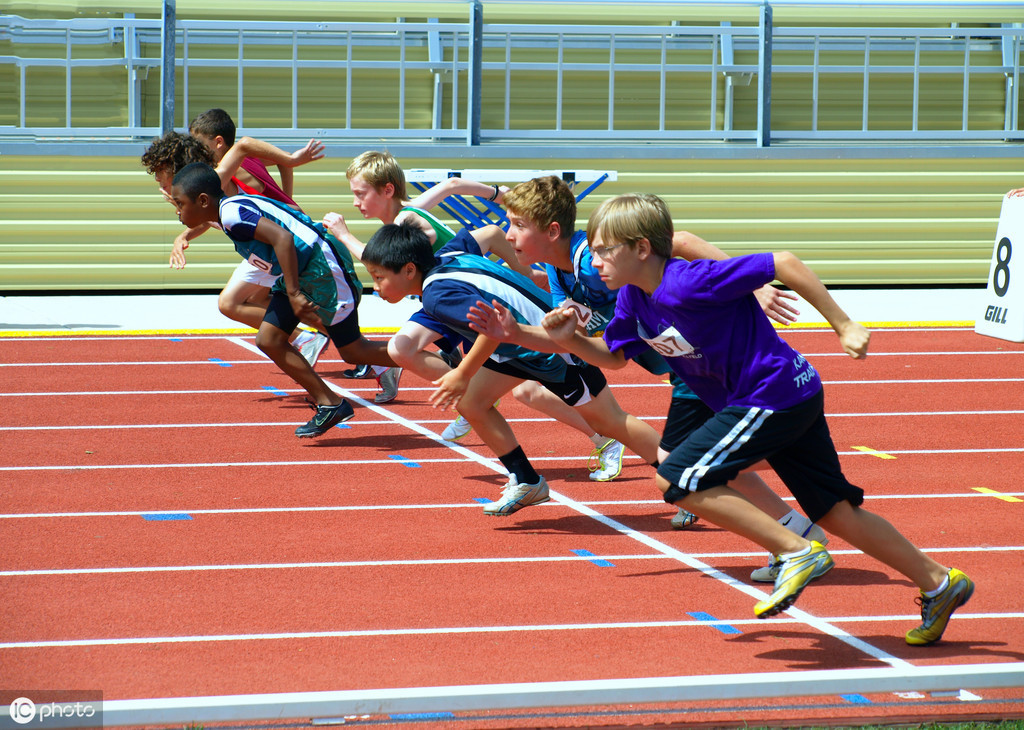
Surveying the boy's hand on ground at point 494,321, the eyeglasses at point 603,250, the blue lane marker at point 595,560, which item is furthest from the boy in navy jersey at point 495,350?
the eyeglasses at point 603,250

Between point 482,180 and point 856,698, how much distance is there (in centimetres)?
975

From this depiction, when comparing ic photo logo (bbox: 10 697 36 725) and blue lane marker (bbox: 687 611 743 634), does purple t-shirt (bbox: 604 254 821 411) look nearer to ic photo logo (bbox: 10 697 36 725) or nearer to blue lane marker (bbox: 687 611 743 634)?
Answer: blue lane marker (bbox: 687 611 743 634)

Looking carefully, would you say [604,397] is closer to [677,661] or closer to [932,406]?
[677,661]

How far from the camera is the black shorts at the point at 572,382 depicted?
218 inches

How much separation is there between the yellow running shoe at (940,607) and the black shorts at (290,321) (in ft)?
14.2

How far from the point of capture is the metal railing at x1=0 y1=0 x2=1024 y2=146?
1409 cm

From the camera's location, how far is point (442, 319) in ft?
17.1

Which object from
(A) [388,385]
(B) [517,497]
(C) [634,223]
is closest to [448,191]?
(A) [388,385]

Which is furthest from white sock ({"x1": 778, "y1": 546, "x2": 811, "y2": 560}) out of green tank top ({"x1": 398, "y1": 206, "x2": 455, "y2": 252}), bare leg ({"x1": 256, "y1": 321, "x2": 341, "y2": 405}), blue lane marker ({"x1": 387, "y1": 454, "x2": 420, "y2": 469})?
bare leg ({"x1": 256, "y1": 321, "x2": 341, "y2": 405})

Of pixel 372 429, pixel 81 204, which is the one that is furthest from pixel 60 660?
pixel 81 204

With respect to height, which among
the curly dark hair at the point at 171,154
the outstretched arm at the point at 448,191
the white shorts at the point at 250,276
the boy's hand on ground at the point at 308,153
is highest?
the boy's hand on ground at the point at 308,153

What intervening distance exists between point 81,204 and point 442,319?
9.33 meters

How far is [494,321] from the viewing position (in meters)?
4.38

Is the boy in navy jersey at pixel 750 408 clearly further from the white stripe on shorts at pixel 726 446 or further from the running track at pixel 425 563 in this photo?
the running track at pixel 425 563
